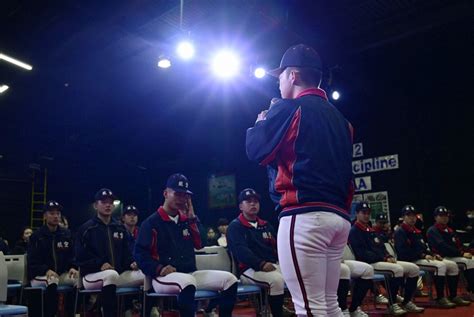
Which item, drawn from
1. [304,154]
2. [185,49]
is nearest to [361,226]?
[185,49]

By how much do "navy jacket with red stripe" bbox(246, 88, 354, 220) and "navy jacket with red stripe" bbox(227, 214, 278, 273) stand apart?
9.10ft

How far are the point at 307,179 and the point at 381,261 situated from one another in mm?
4682

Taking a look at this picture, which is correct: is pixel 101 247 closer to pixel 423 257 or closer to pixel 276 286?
pixel 276 286

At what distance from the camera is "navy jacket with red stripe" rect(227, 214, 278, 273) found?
450cm

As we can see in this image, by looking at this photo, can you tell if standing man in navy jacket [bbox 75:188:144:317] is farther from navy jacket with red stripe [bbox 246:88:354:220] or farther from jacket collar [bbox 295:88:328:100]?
jacket collar [bbox 295:88:328:100]

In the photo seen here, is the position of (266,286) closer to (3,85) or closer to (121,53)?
(121,53)

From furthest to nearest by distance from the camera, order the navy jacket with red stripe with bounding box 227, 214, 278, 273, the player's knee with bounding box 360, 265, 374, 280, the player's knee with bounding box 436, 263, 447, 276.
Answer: the player's knee with bounding box 436, 263, 447, 276
the player's knee with bounding box 360, 265, 374, 280
the navy jacket with red stripe with bounding box 227, 214, 278, 273

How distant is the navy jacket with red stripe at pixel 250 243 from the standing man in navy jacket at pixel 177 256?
1.45ft

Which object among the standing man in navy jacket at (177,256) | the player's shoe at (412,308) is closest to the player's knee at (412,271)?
the player's shoe at (412,308)

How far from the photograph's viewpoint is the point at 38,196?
1285cm

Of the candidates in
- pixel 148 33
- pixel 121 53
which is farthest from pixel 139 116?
pixel 148 33

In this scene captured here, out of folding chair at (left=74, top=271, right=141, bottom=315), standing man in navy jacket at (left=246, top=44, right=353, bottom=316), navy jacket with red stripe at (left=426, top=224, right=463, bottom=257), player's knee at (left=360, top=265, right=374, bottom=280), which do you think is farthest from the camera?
navy jacket with red stripe at (left=426, top=224, right=463, bottom=257)

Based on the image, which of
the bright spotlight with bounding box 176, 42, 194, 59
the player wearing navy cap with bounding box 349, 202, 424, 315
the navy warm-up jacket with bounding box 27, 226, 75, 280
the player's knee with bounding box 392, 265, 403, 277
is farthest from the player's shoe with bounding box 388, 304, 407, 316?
the bright spotlight with bounding box 176, 42, 194, 59

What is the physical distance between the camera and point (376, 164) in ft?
33.8
